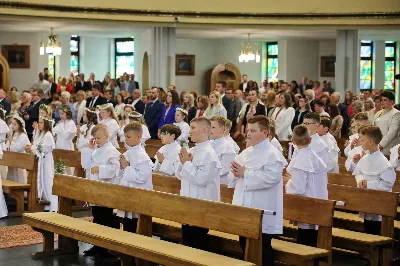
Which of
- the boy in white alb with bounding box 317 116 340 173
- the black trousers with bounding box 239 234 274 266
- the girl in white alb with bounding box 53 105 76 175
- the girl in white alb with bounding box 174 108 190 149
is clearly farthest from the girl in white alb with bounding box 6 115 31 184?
the black trousers with bounding box 239 234 274 266

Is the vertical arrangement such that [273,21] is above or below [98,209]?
above

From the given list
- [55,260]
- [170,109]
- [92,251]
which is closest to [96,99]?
[170,109]

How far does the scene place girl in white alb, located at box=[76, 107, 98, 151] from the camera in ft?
46.9

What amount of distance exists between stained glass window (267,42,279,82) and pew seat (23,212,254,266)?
22873 mm

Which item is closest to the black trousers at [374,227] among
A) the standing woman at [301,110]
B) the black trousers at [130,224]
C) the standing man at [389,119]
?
the black trousers at [130,224]

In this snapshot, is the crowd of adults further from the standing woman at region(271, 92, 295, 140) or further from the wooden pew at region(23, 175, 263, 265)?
the wooden pew at region(23, 175, 263, 265)

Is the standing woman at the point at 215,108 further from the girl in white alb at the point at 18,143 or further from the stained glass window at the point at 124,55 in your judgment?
the stained glass window at the point at 124,55

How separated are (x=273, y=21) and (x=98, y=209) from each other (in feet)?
46.1

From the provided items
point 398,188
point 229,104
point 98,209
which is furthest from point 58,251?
point 229,104

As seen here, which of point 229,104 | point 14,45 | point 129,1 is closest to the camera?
point 229,104

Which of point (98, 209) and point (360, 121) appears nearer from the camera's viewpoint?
point (98, 209)

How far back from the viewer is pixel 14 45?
1066 inches

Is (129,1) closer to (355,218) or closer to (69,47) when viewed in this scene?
(69,47)

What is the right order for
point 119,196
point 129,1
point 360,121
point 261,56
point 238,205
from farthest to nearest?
point 261,56 → point 129,1 → point 360,121 → point 119,196 → point 238,205
